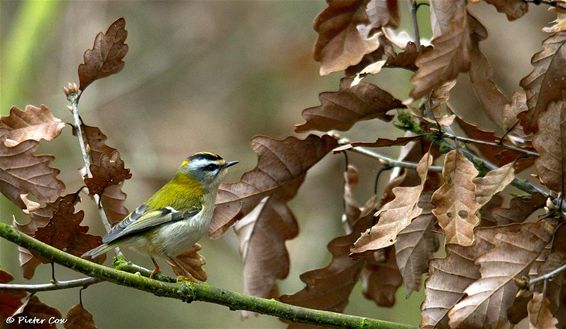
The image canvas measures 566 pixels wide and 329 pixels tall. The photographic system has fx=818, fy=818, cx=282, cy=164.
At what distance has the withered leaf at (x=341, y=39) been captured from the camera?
69.5 inches

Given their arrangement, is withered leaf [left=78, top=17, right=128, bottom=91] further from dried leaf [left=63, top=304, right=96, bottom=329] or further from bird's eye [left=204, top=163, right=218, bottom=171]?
bird's eye [left=204, top=163, right=218, bottom=171]

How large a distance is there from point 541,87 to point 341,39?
0.44 metres

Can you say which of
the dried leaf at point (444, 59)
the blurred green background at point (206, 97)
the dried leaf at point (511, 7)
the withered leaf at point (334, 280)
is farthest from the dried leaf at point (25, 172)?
the blurred green background at point (206, 97)

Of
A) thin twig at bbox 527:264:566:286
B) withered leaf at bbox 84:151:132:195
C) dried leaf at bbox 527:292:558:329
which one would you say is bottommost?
dried leaf at bbox 527:292:558:329

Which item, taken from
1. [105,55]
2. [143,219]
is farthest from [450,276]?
[143,219]


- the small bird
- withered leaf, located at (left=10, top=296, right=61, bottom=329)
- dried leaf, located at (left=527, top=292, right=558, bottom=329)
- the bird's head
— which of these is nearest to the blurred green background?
the bird's head

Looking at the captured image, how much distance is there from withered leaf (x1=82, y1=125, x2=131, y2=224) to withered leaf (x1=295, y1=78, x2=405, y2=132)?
40 cm

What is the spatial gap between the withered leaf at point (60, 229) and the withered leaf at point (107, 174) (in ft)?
0.21

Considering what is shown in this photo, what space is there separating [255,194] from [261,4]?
14.6ft

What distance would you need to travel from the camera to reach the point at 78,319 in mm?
1719

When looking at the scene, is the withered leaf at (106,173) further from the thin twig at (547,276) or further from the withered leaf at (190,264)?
the thin twig at (547,276)

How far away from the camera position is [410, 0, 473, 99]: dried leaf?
4.44 feet

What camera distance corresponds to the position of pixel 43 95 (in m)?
5.38

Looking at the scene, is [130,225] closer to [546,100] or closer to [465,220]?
[465,220]
